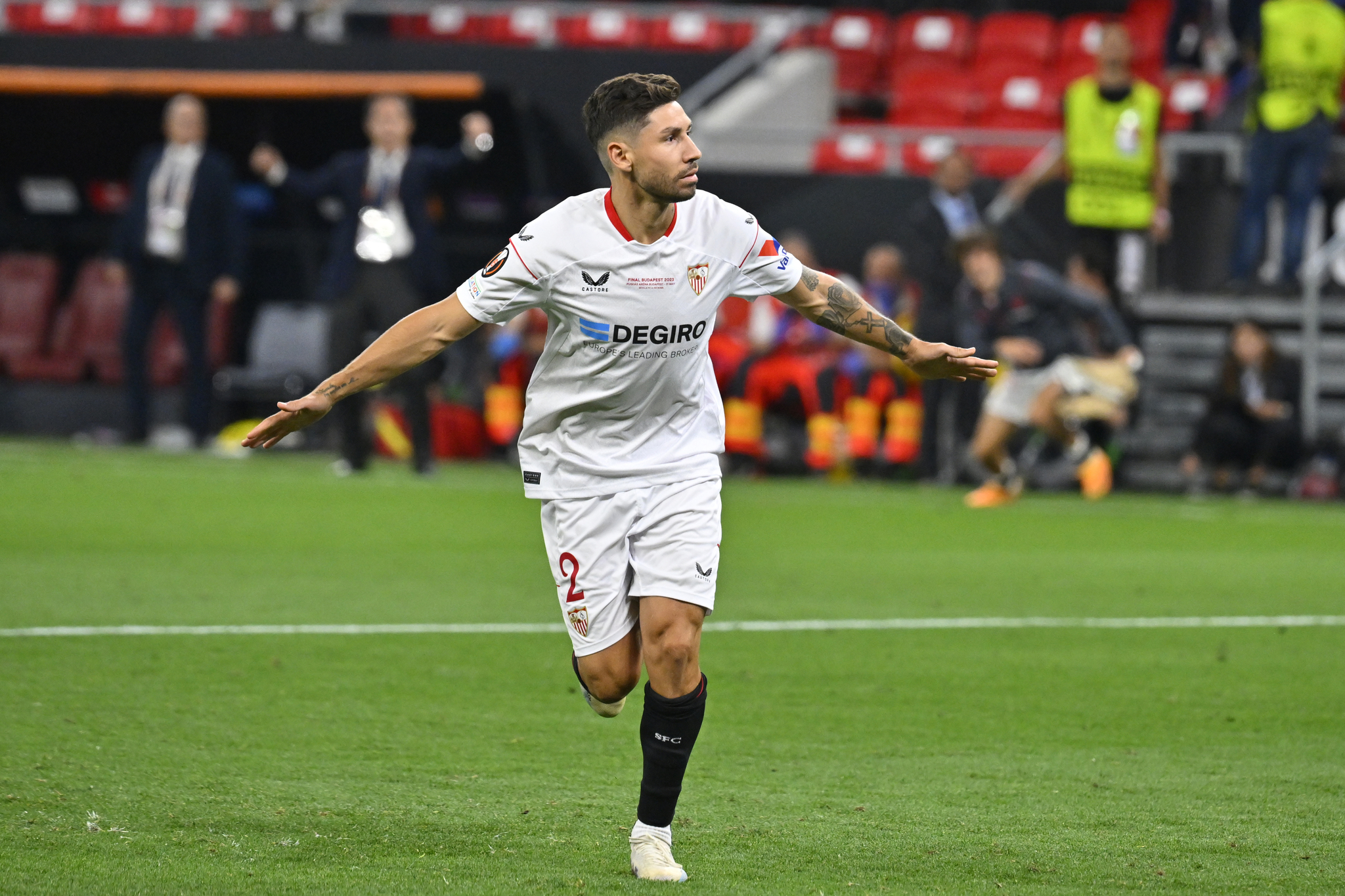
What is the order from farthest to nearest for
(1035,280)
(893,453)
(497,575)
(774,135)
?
(774,135) < (893,453) < (1035,280) < (497,575)

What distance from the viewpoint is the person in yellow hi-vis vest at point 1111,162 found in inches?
623

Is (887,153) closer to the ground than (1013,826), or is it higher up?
closer to the ground

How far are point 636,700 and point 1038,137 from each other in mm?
13797

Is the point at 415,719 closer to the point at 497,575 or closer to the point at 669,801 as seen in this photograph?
the point at 669,801

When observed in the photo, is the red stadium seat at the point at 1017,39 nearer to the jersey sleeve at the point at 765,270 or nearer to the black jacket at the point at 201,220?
the black jacket at the point at 201,220

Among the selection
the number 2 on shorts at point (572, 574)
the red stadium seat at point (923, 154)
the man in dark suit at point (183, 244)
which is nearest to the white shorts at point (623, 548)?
the number 2 on shorts at point (572, 574)

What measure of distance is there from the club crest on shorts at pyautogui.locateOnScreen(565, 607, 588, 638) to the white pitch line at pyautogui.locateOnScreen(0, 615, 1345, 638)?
10.1 ft

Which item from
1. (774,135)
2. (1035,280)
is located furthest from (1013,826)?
(774,135)

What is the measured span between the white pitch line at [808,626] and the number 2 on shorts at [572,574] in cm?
308

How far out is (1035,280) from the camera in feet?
45.7

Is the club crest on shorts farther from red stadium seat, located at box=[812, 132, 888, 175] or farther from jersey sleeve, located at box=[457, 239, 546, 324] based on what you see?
red stadium seat, located at box=[812, 132, 888, 175]

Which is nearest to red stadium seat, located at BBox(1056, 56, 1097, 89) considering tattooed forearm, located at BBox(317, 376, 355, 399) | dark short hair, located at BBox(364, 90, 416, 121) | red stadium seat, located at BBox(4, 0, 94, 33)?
dark short hair, located at BBox(364, 90, 416, 121)

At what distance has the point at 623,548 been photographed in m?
4.77

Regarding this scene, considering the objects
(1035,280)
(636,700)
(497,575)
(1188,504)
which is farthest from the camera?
(1188,504)
